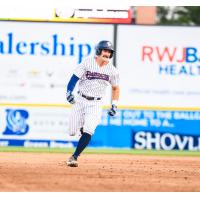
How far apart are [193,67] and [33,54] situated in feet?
12.3

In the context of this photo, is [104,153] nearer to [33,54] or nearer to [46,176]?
[33,54]

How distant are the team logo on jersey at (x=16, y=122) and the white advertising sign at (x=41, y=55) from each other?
0.28 metres

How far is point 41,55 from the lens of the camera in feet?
61.3

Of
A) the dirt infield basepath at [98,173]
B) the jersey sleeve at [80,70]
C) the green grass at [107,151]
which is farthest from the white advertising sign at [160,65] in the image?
the jersey sleeve at [80,70]

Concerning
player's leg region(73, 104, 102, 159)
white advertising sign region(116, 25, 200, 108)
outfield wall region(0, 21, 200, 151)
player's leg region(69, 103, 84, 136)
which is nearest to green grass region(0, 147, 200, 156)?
outfield wall region(0, 21, 200, 151)

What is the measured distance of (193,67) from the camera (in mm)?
18859

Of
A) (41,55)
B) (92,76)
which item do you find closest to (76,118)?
(92,76)

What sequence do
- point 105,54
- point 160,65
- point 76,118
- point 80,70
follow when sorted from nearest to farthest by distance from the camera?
point 105,54 → point 80,70 → point 76,118 → point 160,65

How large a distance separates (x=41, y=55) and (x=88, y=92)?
226 inches

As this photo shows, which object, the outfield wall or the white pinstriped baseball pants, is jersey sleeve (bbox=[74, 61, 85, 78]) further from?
the outfield wall

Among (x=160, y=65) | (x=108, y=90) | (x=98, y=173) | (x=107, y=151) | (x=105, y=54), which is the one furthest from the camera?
(x=160, y=65)

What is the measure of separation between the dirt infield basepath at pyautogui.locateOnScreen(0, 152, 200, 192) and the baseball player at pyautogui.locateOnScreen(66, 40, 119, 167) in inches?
23.6

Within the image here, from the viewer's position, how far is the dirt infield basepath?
33.3 ft

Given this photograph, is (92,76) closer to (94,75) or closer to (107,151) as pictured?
(94,75)
